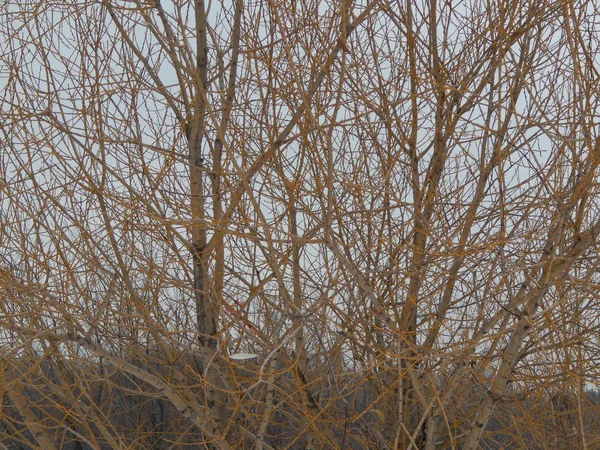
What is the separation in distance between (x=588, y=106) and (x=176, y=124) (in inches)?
86.7

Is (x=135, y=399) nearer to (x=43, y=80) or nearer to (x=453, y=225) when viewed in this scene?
(x=43, y=80)

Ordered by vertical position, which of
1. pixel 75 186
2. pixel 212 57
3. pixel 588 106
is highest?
pixel 212 57

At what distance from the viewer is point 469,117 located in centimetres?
373

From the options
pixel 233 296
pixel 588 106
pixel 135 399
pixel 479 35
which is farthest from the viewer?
pixel 135 399

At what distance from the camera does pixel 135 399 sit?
8055 mm

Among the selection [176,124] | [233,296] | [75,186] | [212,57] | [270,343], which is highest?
[212,57]

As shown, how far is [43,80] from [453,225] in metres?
2.40

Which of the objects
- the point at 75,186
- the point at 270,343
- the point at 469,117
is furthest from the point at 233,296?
the point at 469,117

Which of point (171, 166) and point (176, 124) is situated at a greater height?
point (176, 124)

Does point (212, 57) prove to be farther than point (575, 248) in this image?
Yes

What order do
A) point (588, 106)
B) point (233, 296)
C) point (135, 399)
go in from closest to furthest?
point (588, 106)
point (233, 296)
point (135, 399)

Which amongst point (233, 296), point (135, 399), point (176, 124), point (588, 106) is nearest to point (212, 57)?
point (176, 124)

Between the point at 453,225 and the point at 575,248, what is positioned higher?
the point at 453,225

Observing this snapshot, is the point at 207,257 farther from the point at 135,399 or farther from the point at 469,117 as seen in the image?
the point at 135,399
